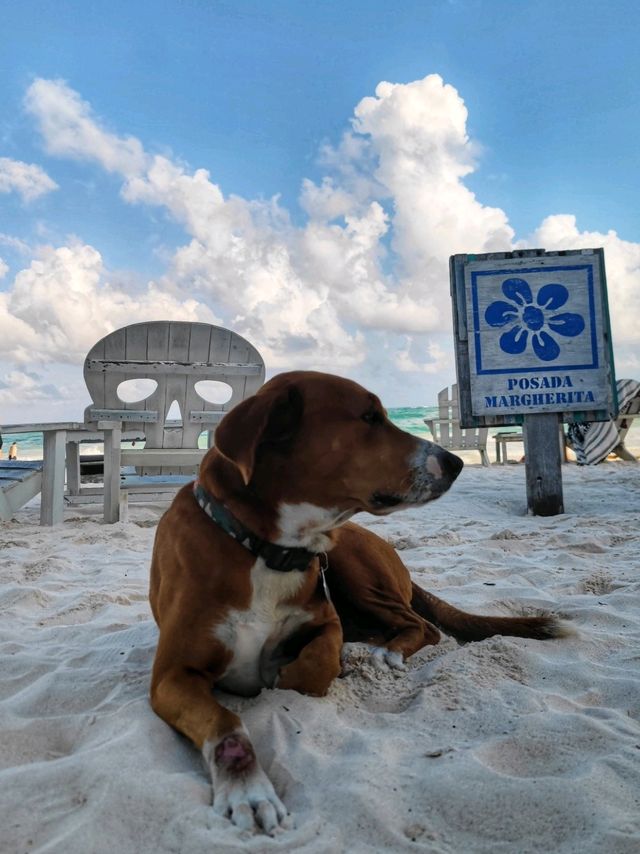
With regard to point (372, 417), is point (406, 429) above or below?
above

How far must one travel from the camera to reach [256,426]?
1588 millimetres

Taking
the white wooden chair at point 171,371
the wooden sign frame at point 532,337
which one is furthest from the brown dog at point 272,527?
the white wooden chair at point 171,371

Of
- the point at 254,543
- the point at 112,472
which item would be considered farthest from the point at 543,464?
the point at 254,543

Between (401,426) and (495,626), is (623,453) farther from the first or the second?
(401,426)

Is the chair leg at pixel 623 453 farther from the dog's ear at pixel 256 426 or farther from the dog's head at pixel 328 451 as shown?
the dog's ear at pixel 256 426

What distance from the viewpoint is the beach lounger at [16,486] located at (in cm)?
463

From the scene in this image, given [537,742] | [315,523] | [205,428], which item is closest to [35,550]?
[205,428]

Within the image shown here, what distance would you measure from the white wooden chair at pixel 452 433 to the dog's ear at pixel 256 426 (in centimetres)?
1038

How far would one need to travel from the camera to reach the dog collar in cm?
163

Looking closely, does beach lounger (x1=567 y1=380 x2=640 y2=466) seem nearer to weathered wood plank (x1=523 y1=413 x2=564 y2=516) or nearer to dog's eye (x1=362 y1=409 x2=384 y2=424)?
weathered wood plank (x1=523 y1=413 x2=564 y2=516)

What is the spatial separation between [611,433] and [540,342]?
595 cm

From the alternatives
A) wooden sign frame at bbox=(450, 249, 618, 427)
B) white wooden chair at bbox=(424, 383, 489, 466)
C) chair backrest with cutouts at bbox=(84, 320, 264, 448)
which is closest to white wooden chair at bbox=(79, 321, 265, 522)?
chair backrest with cutouts at bbox=(84, 320, 264, 448)

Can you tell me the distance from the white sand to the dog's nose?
597 millimetres

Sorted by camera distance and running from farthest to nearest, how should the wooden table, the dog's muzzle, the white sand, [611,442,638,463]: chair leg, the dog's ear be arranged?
1. [611,442,638,463]: chair leg
2. the wooden table
3. the dog's muzzle
4. the dog's ear
5. the white sand
